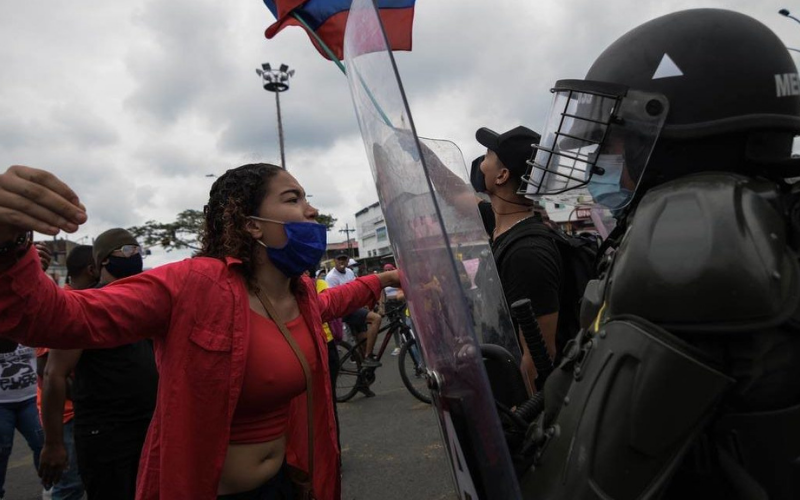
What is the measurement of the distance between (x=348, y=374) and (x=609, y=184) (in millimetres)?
5563

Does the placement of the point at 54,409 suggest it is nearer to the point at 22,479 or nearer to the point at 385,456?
the point at 385,456

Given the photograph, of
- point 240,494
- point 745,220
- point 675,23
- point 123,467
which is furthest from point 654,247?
point 123,467

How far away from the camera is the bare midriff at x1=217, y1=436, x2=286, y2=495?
159 centimetres

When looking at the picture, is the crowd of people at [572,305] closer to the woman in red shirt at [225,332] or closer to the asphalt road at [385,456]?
the woman in red shirt at [225,332]

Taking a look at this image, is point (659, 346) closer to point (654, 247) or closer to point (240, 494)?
point (654, 247)

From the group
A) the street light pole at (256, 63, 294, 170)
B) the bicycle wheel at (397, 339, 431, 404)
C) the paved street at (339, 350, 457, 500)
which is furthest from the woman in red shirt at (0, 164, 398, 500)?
the street light pole at (256, 63, 294, 170)

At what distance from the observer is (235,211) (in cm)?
184

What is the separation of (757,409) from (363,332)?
6.59 metres

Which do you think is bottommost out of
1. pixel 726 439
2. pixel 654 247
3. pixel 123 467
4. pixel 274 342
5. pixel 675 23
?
pixel 123 467

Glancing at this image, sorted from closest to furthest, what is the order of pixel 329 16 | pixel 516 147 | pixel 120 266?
pixel 516 147
pixel 120 266
pixel 329 16

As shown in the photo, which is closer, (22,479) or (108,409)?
(108,409)

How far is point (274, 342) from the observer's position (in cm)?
169

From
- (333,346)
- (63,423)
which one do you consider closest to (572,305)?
(63,423)

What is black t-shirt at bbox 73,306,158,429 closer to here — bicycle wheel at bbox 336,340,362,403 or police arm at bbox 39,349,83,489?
police arm at bbox 39,349,83,489
